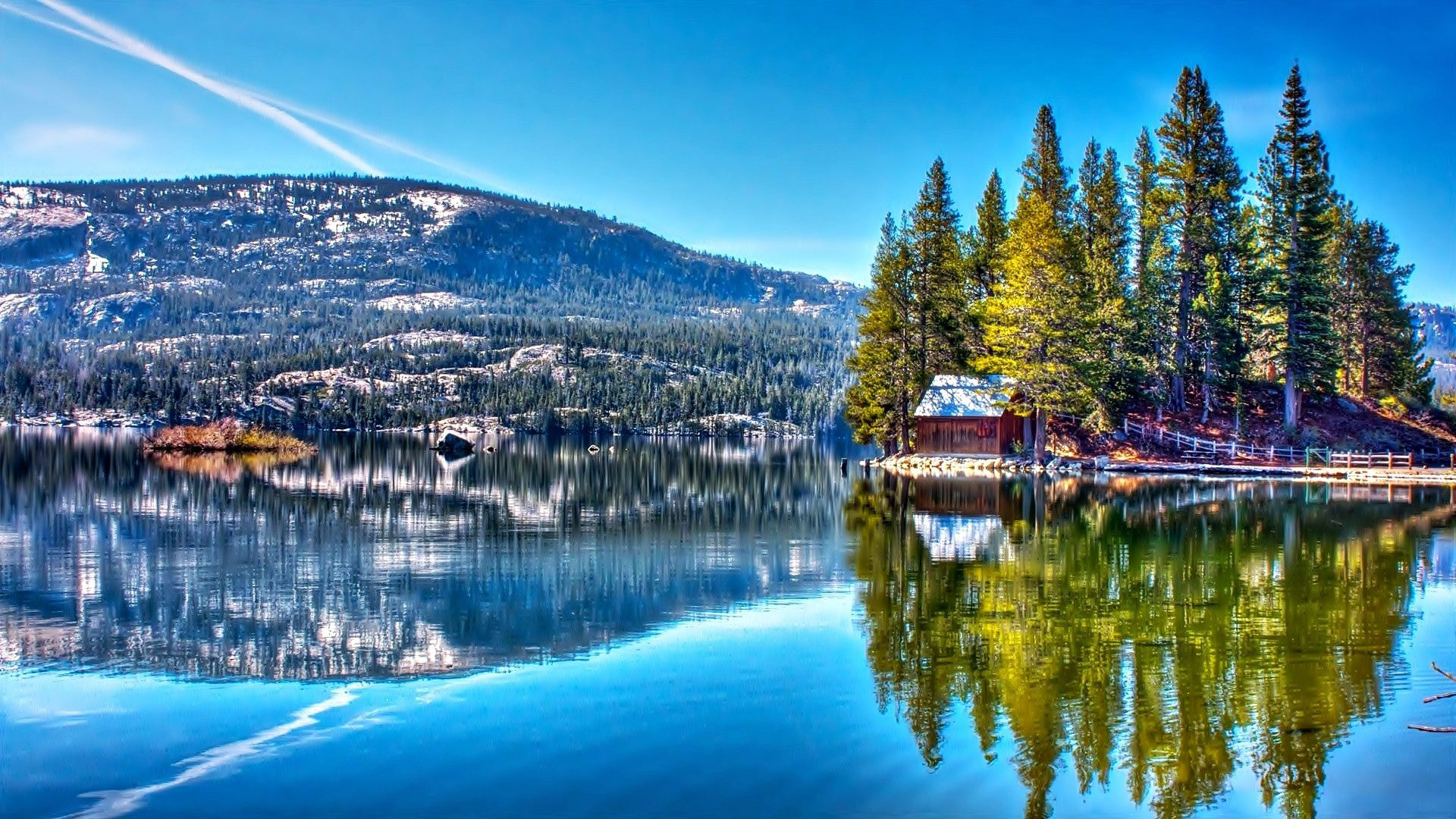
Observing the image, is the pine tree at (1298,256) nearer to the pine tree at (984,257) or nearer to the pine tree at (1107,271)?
the pine tree at (1107,271)

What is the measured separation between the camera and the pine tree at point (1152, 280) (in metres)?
Answer: 63.1

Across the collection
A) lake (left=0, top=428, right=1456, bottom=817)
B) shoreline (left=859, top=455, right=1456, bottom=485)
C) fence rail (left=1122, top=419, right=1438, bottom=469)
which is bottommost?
lake (left=0, top=428, right=1456, bottom=817)

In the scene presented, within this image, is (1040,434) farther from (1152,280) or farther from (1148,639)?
(1148,639)

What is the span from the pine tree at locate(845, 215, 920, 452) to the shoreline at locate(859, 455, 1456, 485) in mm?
2956

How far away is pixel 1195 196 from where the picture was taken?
213ft

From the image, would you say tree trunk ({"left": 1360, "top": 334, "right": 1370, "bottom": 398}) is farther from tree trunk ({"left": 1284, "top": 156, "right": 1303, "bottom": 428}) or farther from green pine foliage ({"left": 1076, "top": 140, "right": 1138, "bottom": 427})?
green pine foliage ({"left": 1076, "top": 140, "right": 1138, "bottom": 427})

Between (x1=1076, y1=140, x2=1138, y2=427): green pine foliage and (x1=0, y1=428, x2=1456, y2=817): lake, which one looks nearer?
(x1=0, y1=428, x2=1456, y2=817): lake

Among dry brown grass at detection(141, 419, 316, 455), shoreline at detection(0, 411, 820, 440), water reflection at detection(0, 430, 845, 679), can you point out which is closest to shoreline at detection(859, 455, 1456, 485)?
water reflection at detection(0, 430, 845, 679)

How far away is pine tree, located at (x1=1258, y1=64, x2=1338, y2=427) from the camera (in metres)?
62.1

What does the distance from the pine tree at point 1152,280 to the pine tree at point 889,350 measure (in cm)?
1324

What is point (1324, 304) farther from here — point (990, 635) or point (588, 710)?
point (588, 710)

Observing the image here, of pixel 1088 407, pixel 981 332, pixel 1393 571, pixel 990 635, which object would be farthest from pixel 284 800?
pixel 981 332

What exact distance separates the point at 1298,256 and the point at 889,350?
79.1 ft

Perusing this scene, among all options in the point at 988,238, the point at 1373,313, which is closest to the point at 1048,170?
the point at 988,238
